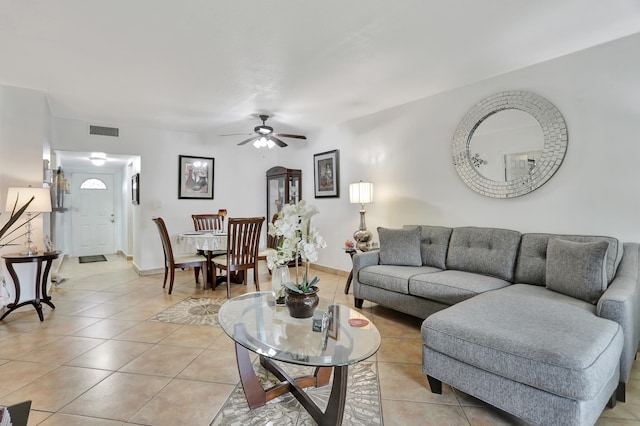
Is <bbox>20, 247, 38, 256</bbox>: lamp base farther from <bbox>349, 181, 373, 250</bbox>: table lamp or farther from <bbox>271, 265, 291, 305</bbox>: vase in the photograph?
<bbox>349, 181, 373, 250</bbox>: table lamp

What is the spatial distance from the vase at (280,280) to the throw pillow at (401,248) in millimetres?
1644

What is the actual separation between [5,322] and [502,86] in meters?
5.37

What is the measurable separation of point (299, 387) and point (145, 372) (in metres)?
1.11

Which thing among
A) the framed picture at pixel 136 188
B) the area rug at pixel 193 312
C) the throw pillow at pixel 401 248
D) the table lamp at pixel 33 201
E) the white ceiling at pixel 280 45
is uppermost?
the white ceiling at pixel 280 45

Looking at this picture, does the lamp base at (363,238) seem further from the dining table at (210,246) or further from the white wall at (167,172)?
the white wall at (167,172)

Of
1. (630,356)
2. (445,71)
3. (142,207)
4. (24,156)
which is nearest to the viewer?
(630,356)

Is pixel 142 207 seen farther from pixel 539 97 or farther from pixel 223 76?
pixel 539 97

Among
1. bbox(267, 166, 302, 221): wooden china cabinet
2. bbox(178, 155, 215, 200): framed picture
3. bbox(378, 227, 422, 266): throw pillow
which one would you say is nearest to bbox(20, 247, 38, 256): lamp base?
bbox(178, 155, 215, 200): framed picture

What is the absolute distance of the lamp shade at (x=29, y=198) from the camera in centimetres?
304

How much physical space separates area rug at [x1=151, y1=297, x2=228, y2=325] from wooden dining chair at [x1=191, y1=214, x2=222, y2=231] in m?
1.61

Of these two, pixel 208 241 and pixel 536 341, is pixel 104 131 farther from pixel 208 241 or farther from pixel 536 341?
pixel 536 341

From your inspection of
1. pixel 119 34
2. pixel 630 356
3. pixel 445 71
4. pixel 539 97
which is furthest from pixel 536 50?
pixel 119 34

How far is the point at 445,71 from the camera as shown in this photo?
3021mm

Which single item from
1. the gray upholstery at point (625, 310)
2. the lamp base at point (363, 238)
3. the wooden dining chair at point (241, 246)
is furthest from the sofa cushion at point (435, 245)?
the wooden dining chair at point (241, 246)
